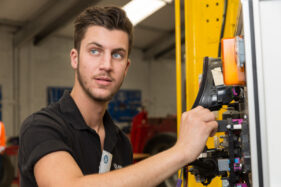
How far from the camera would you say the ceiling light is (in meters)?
7.46

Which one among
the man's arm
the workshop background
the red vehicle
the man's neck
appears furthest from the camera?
the workshop background

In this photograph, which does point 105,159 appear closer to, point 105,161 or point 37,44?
point 105,161

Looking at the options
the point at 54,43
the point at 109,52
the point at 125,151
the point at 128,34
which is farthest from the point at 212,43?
the point at 54,43

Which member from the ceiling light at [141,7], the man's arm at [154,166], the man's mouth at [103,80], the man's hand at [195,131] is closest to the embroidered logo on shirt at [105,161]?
the man's mouth at [103,80]

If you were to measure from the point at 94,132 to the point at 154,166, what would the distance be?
675 mm

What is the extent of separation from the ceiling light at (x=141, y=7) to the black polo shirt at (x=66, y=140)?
5.94m

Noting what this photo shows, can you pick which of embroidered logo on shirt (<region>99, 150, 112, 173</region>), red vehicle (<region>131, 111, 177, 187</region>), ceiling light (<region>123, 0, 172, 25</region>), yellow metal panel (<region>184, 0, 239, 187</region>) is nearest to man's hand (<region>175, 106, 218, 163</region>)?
embroidered logo on shirt (<region>99, 150, 112, 173</region>)

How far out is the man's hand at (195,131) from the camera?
1.04m

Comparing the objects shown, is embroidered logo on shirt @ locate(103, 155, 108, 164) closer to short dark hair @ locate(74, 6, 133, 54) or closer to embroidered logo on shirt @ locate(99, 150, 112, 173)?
embroidered logo on shirt @ locate(99, 150, 112, 173)

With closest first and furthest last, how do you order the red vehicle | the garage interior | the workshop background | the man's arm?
the garage interior, the man's arm, the red vehicle, the workshop background

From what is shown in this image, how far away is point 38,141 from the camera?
1.21 meters

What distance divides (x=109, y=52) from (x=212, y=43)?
72 cm

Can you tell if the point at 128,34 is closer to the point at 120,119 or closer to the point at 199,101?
the point at 199,101

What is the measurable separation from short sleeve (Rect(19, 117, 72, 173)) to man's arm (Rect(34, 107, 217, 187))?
0.07 metres
